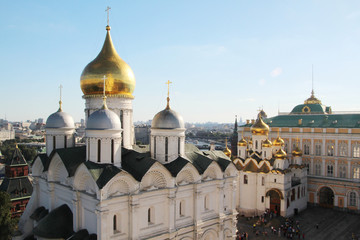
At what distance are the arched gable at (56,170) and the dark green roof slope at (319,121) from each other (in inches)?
1042

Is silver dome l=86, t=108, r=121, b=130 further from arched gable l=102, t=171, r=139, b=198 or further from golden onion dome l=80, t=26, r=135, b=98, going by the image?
golden onion dome l=80, t=26, r=135, b=98

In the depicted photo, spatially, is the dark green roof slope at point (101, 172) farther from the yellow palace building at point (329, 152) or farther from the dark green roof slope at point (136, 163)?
the yellow palace building at point (329, 152)

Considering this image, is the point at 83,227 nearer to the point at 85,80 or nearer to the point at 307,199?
the point at 85,80

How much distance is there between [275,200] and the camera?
1034 inches

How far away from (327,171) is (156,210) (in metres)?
22.7

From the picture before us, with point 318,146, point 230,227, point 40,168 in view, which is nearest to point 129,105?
point 40,168

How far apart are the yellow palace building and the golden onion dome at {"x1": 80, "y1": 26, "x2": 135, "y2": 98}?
20621mm

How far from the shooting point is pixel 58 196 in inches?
639

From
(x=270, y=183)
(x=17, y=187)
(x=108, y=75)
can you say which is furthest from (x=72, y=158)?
(x=270, y=183)

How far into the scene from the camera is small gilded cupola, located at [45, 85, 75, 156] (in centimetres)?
1856

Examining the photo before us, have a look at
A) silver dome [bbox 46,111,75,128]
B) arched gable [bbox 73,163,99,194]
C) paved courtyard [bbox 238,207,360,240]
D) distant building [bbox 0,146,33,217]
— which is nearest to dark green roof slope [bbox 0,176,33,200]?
distant building [bbox 0,146,33,217]

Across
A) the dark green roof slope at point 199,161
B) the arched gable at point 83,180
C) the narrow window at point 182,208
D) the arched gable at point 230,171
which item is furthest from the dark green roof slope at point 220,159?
the arched gable at point 83,180

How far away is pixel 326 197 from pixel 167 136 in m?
22.6

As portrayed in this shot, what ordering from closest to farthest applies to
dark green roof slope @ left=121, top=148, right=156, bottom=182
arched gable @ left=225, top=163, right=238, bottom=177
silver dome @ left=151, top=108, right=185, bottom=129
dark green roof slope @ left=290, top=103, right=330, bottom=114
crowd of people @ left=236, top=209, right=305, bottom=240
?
dark green roof slope @ left=121, top=148, right=156, bottom=182 → silver dome @ left=151, top=108, right=185, bottom=129 → arched gable @ left=225, top=163, right=238, bottom=177 → crowd of people @ left=236, top=209, right=305, bottom=240 → dark green roof slope @ left=290, top=103, right=330, bottom=114
